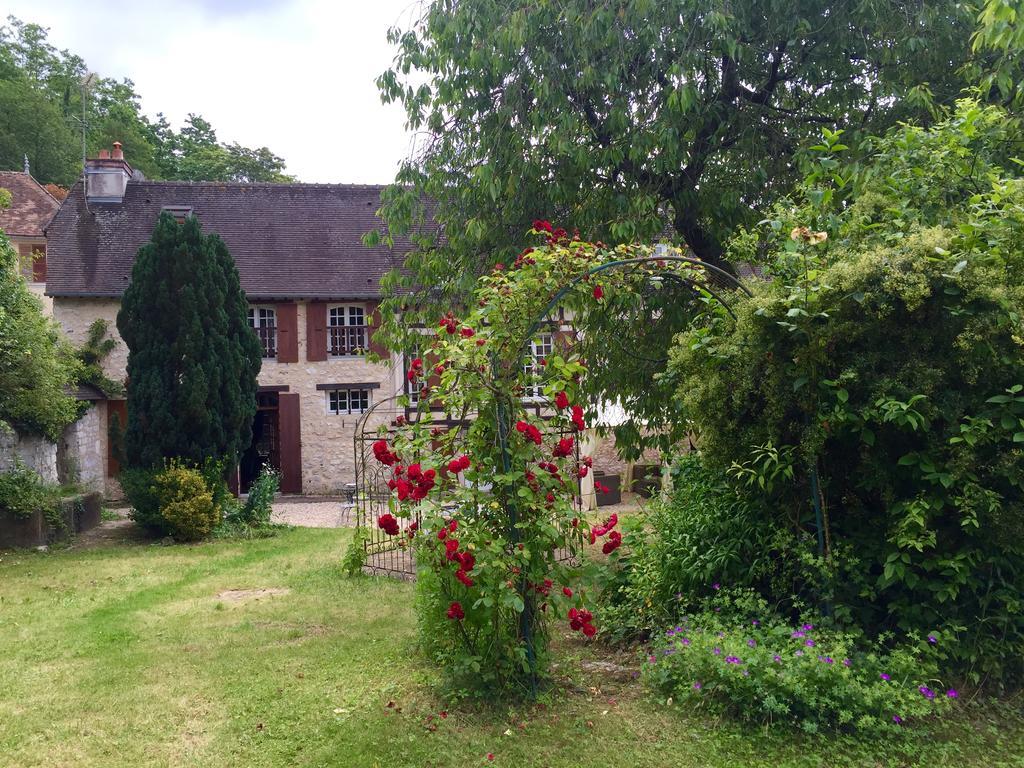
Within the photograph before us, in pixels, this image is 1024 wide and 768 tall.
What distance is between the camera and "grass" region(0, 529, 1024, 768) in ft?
13.3

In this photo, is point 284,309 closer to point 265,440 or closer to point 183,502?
point 265,440

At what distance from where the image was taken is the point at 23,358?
33.9ft

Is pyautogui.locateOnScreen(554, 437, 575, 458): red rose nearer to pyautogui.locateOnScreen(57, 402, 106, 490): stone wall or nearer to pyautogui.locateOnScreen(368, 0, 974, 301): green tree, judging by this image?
pyautogui.locateOnScreen(368, 0, 974, 301): green tree

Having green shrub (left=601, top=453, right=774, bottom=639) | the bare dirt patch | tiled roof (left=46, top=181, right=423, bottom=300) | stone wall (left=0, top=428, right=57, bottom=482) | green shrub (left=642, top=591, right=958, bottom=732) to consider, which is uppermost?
tiled roof (left=46, top=181, right=423, bottom=300)

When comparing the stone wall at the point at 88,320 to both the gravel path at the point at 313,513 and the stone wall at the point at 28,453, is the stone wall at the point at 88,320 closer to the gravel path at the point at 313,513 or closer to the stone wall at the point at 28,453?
the gravel path at the point at 313,513

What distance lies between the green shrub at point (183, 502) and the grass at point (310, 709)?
3.58 meters

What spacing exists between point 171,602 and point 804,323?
6.54 meters

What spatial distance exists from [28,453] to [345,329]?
7.40m

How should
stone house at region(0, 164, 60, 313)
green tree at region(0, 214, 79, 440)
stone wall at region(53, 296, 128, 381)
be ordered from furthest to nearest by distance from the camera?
stone house at region(0, 164, 60, 313)
stone wall at region(53, 296, 128, 381)
green tree at region(0, 214, 79, 440)

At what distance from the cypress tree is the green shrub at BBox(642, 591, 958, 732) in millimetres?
9034

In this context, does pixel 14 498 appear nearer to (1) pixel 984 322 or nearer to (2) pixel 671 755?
(2) pixel 671 755

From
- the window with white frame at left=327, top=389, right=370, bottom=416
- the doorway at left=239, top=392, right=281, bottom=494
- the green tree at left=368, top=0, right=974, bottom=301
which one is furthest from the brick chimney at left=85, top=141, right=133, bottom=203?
the green tree at left=368, top=0, right=974, bottom=301

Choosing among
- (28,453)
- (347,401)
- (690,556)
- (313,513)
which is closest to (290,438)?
(347,401)

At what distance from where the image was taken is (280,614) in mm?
7250
